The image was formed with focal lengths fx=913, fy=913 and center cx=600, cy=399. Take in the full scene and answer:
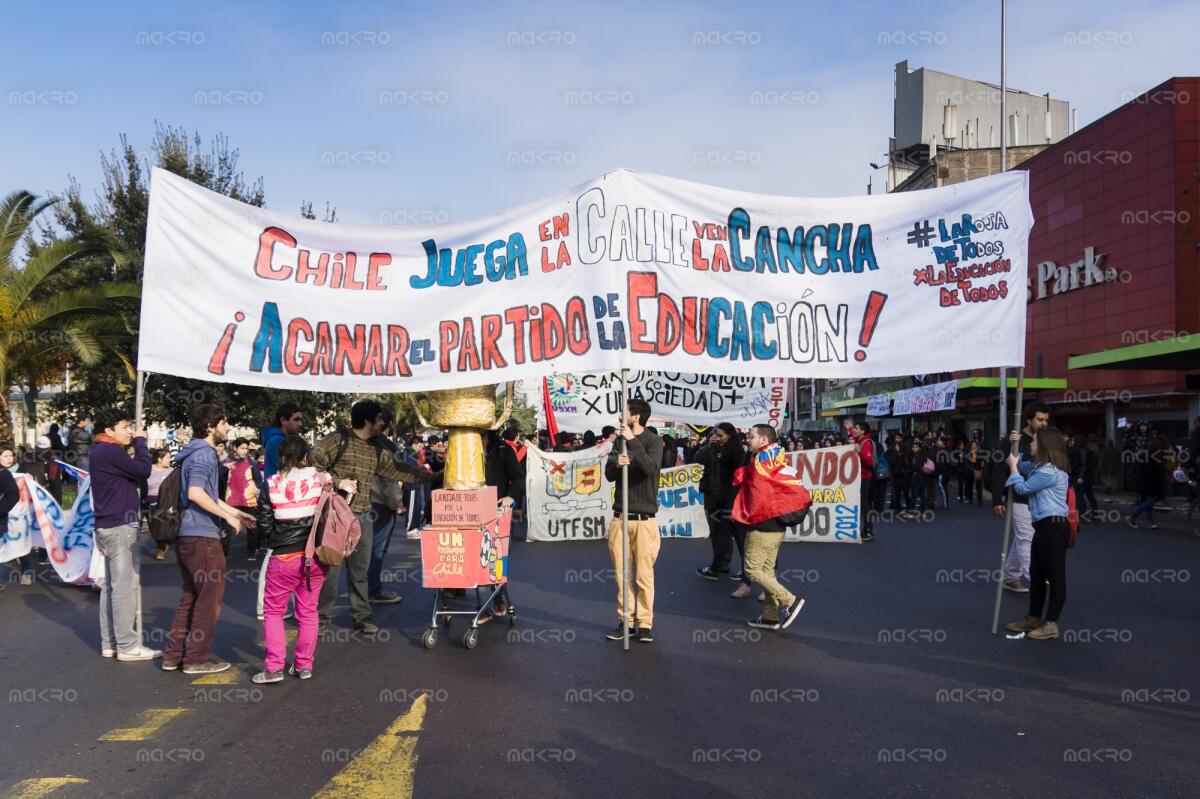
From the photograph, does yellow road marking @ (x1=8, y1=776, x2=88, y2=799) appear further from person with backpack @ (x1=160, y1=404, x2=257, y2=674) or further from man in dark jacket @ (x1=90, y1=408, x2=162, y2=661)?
man in dark jacket @ (x1=90, y1=408, x2=162, y2=661)

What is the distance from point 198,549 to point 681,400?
49.2ft

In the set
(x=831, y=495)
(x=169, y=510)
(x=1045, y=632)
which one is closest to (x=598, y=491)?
(x=831, y=495)

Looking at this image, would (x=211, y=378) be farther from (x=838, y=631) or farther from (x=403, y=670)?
(x=838, y=631)

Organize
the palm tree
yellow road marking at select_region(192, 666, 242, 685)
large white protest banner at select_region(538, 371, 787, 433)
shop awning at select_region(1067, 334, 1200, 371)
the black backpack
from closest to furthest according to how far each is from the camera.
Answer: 1. yellow road marking at select_region(192, 666, 242, 685)
2. the black backpack
3. shop awning at select_region(1067, 334, 1200, 371)
4. the palm tree
5. large white protest banner at select_region(538, 371, 787, 433)

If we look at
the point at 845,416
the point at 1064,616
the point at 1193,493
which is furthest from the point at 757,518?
the point at 845,416

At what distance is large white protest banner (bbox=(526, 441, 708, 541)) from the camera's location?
14531mm

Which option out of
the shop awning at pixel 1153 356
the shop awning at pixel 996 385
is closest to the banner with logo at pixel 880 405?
the shop awning at pixel 996 385

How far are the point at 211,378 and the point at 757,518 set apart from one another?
4.28m

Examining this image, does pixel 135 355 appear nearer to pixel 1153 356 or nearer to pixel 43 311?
pixel 43 311

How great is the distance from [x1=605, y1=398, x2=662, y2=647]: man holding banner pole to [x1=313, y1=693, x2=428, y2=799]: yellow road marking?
2300mm

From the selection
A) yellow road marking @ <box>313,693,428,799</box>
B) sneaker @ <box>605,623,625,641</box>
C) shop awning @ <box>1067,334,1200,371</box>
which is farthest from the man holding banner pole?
shop awning @ <box>1067,334,1200,371</box>

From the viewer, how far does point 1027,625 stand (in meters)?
7.04

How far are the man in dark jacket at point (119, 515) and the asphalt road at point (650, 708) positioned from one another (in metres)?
0.31

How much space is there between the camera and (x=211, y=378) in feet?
20.8
